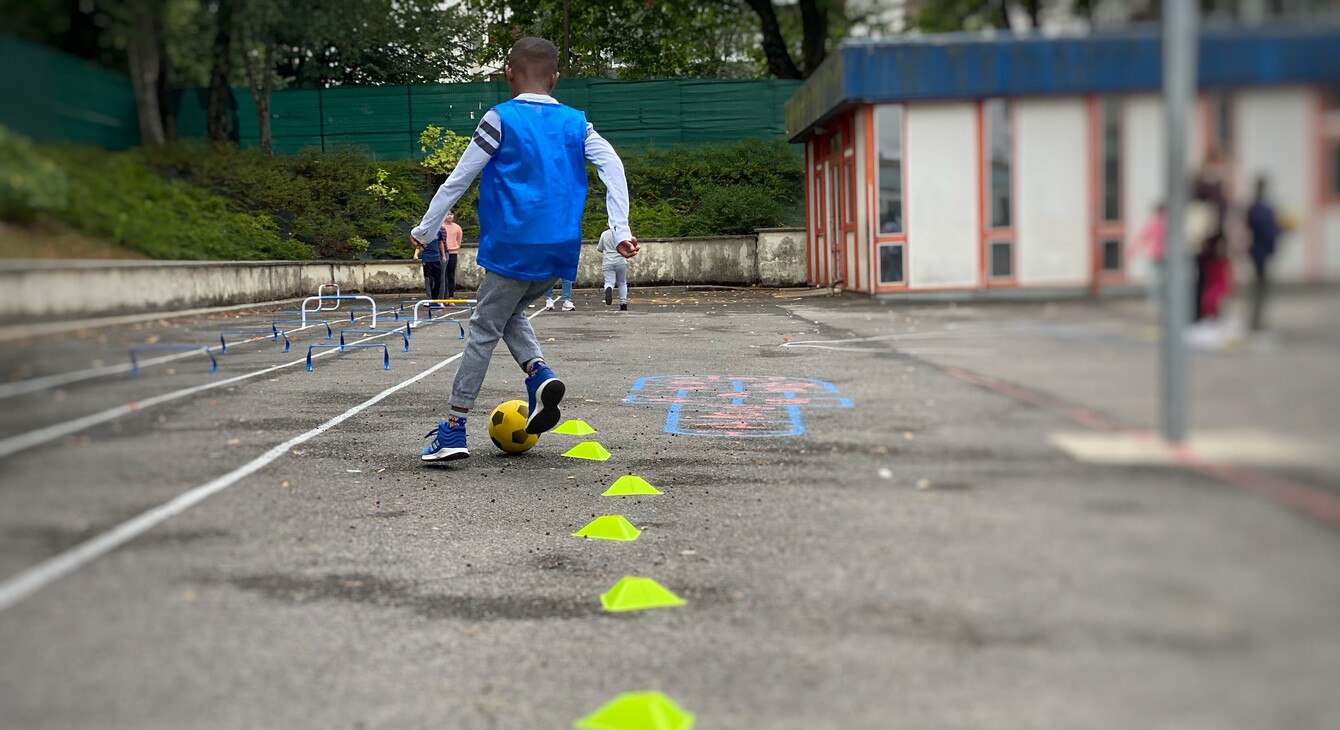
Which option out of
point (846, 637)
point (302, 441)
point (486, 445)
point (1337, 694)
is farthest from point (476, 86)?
point (486, 445)

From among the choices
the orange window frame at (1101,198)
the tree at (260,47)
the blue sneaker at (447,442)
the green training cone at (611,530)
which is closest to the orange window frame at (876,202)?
the orange window frame at (1101,198)

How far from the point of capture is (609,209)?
14.3 feet

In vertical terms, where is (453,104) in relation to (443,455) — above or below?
above

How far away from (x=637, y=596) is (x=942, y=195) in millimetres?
2243

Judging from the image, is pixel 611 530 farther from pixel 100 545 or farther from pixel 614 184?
pixel 100 545

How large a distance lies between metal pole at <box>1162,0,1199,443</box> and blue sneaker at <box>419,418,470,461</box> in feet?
15.5

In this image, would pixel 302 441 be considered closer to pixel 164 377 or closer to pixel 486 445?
pixel 486 445

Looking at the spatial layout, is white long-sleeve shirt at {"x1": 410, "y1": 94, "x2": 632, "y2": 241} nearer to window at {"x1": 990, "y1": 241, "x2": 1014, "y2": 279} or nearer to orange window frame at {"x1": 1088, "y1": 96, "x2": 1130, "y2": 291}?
window at {"x1": 990, "y1": 241, "x2": 1014, "y2": 279}

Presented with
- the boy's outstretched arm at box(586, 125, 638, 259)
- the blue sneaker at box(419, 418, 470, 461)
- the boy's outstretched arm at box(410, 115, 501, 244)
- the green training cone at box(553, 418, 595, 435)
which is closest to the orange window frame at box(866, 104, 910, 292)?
the boy's outstretched arm at box(410, 115, 501, 244)

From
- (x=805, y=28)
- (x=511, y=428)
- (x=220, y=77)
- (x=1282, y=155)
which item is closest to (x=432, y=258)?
(x=220, y=77)

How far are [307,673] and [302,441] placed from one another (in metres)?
3.11

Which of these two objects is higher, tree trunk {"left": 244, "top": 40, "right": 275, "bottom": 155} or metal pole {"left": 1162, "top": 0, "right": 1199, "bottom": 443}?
tree trunk {"left": 244, "top": 40, "right": 275, "bottom": 155}

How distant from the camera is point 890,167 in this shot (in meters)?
1.47

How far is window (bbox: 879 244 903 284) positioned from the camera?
57.7 inches
